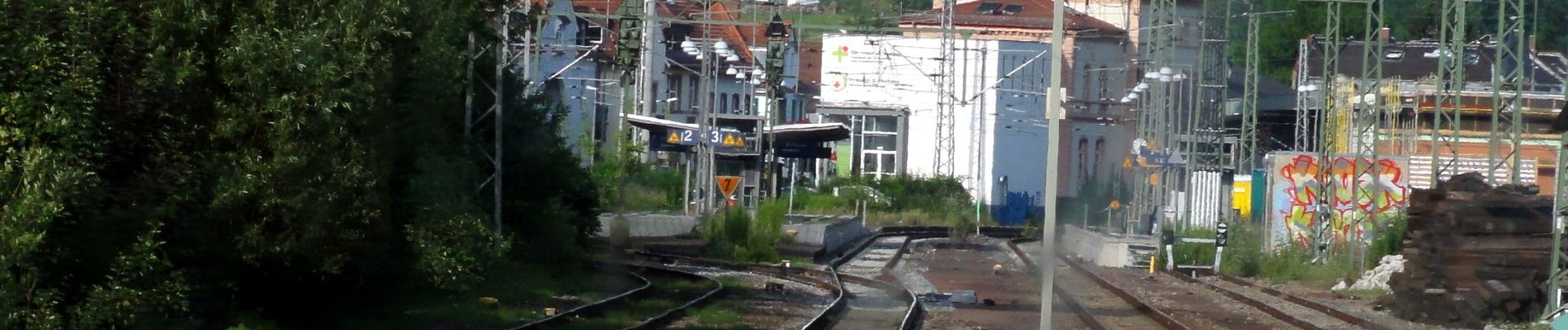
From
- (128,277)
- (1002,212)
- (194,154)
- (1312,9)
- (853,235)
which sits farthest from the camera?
(1312,9)

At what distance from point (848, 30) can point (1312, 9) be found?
32.6m

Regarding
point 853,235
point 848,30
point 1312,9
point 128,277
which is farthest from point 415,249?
point 1312,9

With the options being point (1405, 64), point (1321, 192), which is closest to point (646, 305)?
point (1321, 192)

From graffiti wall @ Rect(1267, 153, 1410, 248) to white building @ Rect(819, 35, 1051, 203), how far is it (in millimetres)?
5677

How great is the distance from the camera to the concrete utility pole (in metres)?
9.73

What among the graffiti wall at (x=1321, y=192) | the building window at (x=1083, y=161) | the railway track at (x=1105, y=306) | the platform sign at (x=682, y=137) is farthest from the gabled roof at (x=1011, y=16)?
the graffiti wall at (x=1321, y=192)

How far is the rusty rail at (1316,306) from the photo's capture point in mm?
17356

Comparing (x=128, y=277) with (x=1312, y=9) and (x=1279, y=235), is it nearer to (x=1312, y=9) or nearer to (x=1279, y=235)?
(x=1279, y=235)

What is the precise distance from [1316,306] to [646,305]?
8213 millimetres

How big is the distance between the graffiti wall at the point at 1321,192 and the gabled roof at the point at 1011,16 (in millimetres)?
5907

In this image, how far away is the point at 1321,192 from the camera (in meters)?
28.0

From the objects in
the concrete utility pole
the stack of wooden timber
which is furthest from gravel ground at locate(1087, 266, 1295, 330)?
the concrete utility pole

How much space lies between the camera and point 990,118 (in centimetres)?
2578

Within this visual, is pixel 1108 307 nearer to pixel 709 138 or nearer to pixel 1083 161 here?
pixel 1083 161
